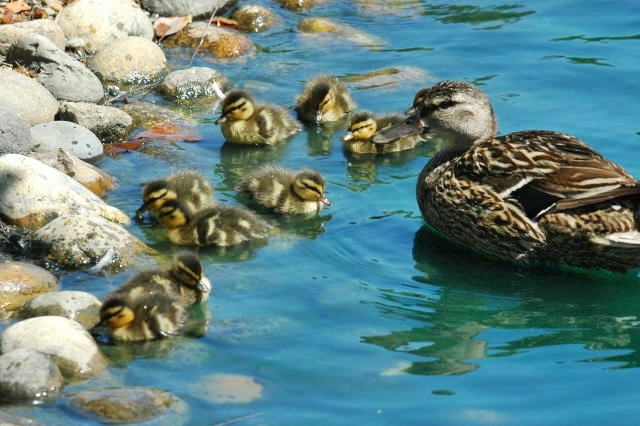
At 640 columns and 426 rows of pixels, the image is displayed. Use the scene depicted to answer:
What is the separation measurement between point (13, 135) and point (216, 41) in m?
3.41

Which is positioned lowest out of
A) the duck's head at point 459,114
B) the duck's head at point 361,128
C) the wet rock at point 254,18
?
the duck's head at point 361,128

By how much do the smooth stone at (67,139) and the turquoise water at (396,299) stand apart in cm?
18

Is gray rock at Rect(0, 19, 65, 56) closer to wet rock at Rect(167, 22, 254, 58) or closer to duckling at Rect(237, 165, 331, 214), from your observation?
wet rock at Rect(167, 22, 254, 58)

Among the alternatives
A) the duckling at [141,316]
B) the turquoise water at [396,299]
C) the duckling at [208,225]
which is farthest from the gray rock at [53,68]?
the duckling at [141,316]

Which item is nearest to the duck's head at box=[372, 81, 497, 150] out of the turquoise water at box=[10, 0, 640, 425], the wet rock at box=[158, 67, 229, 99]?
the turquoise water at box=[10, 0, 640, 425]

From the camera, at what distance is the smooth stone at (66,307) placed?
622 centimetres

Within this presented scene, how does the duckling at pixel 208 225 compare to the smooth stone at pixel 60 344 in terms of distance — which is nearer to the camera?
the smooth stone at pixel 60 344

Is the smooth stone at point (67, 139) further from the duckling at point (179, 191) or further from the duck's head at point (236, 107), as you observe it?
the duck's head at point (236, 107)

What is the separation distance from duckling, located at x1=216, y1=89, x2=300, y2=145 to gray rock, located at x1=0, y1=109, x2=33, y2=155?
1.55 m

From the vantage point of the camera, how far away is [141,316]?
617 centimetres

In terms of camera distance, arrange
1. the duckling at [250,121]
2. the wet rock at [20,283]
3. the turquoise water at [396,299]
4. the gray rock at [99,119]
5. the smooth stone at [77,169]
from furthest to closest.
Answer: the duckling at [250,121], the gray rock at [99,119], the smooth stone at [77,169], the wet rock at [20,283], the turquoise water at [396,299]

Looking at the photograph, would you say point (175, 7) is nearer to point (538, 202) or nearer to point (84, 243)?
point (84, 243)

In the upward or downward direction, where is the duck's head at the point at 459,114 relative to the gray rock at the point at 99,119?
upward

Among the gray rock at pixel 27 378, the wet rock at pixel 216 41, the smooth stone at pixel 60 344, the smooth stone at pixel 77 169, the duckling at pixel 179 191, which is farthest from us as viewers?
the wet rock at pixel 216 41
